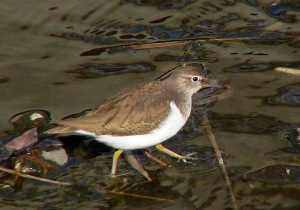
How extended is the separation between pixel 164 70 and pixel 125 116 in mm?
2125

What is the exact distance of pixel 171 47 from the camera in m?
10.5

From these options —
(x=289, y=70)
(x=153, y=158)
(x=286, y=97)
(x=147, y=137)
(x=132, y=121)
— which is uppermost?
(x=132, y=121)

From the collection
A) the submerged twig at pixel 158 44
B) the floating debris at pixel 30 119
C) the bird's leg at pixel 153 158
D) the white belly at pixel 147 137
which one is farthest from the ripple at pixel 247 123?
the floating debris at pixel 30 119

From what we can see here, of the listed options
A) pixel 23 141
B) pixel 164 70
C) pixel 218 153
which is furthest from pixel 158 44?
pixel 23 141

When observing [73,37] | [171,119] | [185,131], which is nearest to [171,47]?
[73,37]

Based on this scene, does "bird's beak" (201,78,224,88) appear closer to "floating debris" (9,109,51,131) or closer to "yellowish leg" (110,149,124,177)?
"yellowish leg" (110,149,124,177)

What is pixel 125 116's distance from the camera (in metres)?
7.93

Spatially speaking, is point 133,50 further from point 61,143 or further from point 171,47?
point 61,143

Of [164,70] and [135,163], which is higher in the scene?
[164,70]

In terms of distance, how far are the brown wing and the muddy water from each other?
1.68ft

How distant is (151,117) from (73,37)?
127 inches

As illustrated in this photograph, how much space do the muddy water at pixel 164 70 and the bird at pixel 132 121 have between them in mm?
415

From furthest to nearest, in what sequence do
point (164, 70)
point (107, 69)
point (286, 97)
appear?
point (107, 69), point (164, 70), point (286, 97)

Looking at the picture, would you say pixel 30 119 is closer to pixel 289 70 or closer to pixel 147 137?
pixel 147 137
